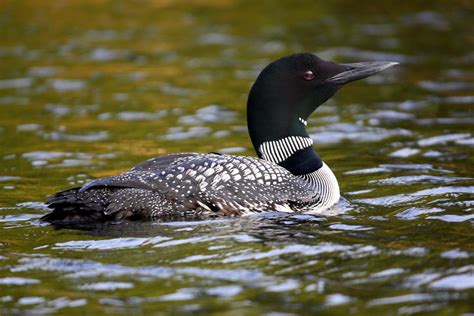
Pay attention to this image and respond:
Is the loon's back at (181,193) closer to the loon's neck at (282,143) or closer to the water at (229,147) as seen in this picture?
the water at (229,147)

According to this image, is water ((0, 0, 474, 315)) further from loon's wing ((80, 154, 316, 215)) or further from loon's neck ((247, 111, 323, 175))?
loon's neck ((247, 111, 323, 175))

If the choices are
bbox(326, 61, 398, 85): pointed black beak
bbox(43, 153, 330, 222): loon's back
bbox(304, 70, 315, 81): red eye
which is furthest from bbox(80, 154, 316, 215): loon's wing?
bbox(326, 61, 398, 85): pointed black beak

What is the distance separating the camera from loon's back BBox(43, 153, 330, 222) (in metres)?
5.86

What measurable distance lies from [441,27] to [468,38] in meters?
0.81

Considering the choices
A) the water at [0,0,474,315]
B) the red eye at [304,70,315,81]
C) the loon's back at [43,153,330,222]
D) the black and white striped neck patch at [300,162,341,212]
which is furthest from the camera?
the red eye at [304,70,315,81]

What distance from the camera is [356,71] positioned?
22.2 feet

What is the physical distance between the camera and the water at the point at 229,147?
4711mm

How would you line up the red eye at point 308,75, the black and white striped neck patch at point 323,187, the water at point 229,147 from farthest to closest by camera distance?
the red eye at point 308,75 → the black and white striped neck patch at point 323,187 → the water at point 229,147

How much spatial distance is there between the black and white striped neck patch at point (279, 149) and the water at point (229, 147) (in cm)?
50

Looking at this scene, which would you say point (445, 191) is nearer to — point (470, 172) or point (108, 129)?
point (470, 172)

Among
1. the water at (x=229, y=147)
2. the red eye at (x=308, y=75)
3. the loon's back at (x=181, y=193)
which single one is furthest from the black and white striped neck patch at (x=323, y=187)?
the red eye at (x=308, y=75)

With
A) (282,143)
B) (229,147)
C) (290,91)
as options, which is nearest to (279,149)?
(282,143)

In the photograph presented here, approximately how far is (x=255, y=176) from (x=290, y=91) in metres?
0.77

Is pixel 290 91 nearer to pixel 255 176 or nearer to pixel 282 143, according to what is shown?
pixel 282 143
